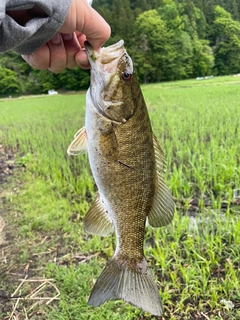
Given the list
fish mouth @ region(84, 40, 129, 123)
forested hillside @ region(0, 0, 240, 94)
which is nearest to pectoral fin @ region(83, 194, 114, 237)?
fish mouth @ region(84, 40, 129, 123)

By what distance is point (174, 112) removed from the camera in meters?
3.11

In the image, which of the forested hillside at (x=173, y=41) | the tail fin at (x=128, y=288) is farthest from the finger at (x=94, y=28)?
the forested hillside at (x=173, y=41)

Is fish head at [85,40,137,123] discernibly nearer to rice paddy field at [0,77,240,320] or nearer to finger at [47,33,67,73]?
finger at [47,33,67,73]

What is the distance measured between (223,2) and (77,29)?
250 cm

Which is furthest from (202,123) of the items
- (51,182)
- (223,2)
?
(51,182)

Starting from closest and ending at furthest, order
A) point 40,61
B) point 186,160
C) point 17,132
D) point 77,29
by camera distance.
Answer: point 77,29 < point 40,61 < point 186,160 < point 17,132

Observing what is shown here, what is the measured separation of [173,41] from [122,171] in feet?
6.97

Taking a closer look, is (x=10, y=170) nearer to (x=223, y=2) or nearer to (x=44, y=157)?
(x=44, y=157)

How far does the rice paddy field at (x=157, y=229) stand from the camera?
4.40 ft

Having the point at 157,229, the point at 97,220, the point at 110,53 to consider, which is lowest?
the point at 157,229

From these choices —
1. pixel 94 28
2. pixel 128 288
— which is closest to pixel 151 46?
pixel 94 28

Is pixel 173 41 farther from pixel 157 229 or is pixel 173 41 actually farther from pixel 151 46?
pixel 157 229

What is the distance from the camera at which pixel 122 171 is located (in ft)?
2.36

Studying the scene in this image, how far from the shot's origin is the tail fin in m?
0.72
